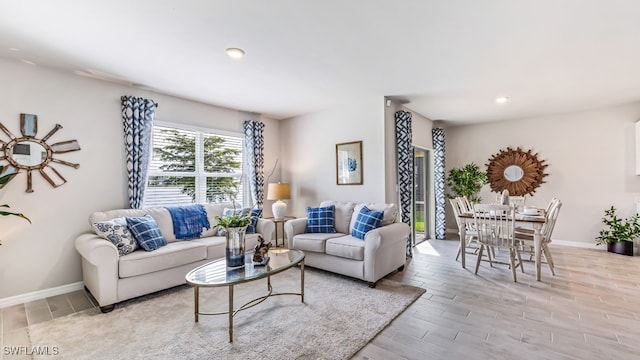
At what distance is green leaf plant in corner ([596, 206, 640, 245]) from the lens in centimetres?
460

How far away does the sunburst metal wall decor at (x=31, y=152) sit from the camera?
2.97 meters

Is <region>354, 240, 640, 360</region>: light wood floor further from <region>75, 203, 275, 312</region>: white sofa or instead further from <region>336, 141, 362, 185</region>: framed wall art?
<region>75, 203, 275, 312</region>: white sofa

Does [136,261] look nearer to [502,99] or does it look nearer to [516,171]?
[502,99]

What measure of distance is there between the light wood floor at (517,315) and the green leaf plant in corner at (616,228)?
0.80 m

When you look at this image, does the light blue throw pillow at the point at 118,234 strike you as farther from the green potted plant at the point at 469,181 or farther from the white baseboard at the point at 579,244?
the white baseboard at the point at 579,244

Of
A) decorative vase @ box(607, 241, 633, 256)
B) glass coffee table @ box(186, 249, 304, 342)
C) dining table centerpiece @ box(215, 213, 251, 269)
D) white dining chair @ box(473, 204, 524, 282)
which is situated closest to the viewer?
glass coffee table @ box(186, 249, 304, 342)

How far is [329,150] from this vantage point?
5.03m

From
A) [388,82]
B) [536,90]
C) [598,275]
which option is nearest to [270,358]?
[388,82]

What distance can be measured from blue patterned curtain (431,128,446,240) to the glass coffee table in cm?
Answer: 399

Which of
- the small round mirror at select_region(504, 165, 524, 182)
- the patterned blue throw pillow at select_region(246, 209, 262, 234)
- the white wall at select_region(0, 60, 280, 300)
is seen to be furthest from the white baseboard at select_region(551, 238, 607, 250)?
the white wall at select_region(0, 60, 280, 300)

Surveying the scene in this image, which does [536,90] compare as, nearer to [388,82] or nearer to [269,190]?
[388,82]

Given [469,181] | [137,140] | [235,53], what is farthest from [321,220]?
[469,181]

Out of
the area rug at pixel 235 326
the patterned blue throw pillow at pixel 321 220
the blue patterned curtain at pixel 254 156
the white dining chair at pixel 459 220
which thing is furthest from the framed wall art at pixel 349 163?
the area rug at pixel 235 326

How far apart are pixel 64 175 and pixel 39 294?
132 cm
